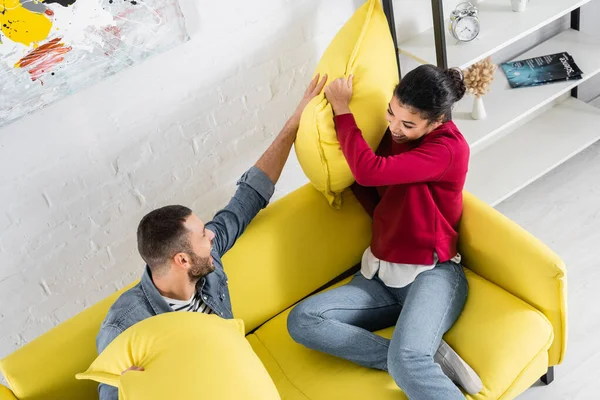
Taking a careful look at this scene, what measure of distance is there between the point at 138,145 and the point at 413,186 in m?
0.92

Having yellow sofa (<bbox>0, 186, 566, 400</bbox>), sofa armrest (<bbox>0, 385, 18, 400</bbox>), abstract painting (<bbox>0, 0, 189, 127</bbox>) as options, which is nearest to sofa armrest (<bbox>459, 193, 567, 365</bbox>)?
yellow sofa (<bbox>0, 186, 566, 400</bbox>)

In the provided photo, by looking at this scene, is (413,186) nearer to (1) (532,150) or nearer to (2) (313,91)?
(2) (313,91)

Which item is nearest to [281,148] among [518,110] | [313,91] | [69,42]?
[313,91]

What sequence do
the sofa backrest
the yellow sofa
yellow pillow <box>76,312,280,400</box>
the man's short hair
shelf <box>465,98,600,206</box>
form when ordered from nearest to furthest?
yellow pillow <box>76,312,280,400</box> → the man's short hair → the yellow sofa → the sofa backrest → shelf <box>465,98,600,206</box>

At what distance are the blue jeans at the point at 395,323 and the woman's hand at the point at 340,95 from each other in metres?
0.54

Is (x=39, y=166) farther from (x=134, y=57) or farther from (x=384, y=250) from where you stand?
(x=384, y=250)

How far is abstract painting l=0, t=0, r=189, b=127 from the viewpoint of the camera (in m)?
1.95

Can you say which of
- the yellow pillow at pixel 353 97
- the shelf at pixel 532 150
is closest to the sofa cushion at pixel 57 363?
the yellow pillow at pixel 353 97

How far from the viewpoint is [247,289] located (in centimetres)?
219

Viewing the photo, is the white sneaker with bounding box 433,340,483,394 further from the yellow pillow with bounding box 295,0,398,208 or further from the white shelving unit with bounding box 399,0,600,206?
the white shelving unit with bounding box 399,0,600,206

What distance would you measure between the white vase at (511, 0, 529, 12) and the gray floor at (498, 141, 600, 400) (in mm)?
661

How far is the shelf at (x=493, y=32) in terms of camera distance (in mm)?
2461

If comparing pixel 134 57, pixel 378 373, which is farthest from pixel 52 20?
pixel 378 373

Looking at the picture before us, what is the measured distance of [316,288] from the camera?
91.5 inches
